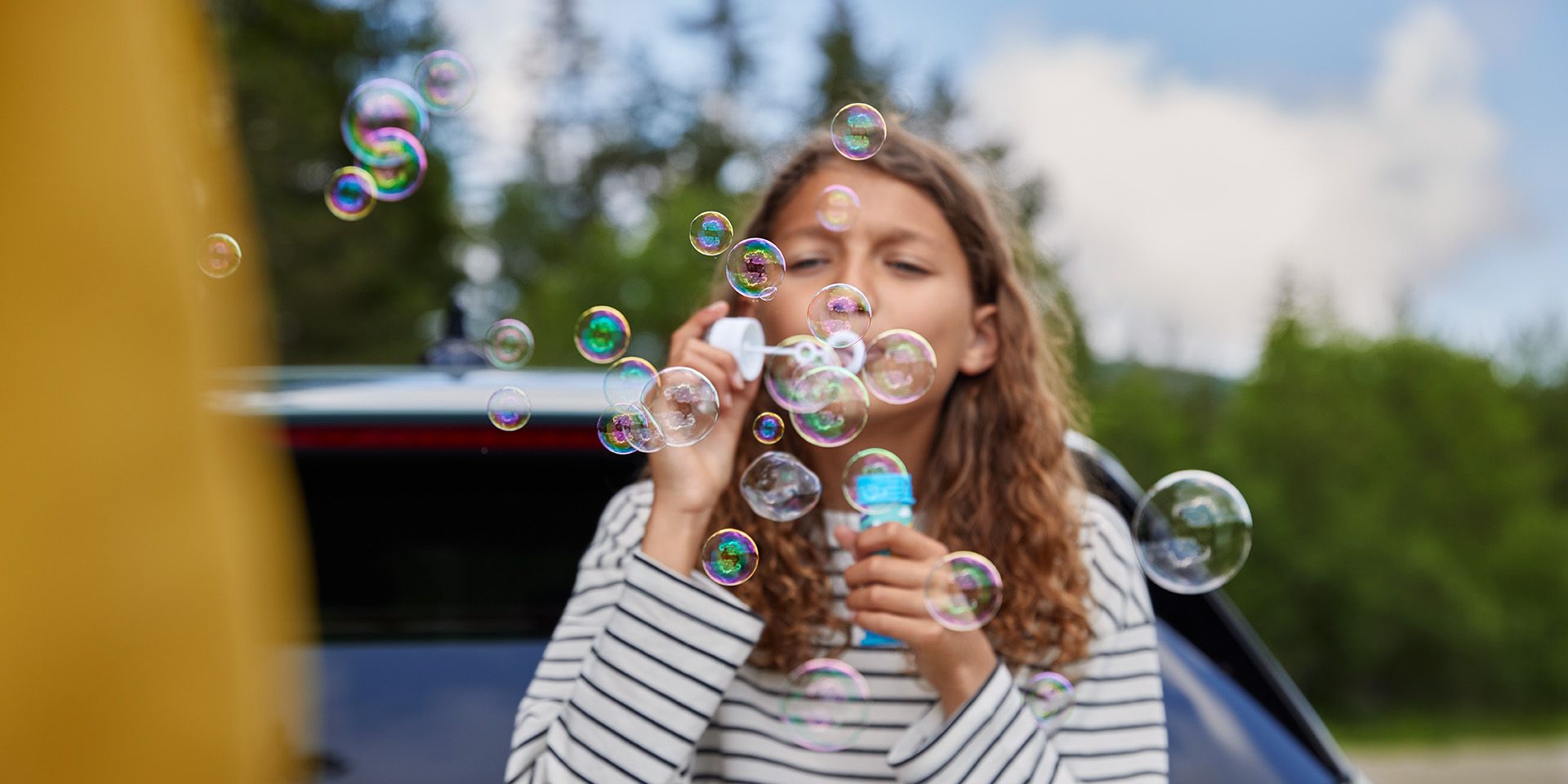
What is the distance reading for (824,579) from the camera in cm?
177

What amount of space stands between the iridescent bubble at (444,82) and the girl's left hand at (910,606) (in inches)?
57.8

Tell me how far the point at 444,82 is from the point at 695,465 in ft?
4.58

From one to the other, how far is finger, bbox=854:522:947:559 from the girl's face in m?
0.35

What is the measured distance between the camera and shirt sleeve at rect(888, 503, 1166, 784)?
58.4 inches

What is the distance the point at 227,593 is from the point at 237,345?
156mm

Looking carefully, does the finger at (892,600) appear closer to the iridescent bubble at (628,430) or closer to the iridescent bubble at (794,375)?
the iridescent bubble at (628,430)

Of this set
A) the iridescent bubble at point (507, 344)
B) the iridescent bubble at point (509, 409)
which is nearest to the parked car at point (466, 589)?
the iridescent bubble at point (509, 409)

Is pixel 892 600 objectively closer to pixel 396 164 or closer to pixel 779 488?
pixel 779 488

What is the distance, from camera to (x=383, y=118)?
245 centimetres

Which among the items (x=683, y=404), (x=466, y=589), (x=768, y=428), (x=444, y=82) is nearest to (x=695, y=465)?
(x=683, y=404)

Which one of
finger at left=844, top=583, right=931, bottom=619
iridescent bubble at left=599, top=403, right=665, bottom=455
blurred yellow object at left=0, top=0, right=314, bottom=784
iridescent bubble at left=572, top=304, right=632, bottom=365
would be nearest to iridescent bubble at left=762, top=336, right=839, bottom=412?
iridescent bubble at left=599, top=403, right=665, bottom=455

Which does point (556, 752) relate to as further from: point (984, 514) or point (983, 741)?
point (984, 514)

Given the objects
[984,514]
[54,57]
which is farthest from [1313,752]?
[54,57]

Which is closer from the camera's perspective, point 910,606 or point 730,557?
point 910,606
